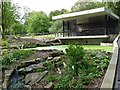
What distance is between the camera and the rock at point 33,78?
15.4 ft

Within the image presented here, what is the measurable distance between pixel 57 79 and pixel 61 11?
2052 cm

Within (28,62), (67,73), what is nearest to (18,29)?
(28,62)

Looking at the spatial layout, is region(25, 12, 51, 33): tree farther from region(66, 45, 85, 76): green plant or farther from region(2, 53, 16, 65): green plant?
region(66, 45, 85, 76): green plant

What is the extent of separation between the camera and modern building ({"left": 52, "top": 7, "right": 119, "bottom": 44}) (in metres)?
14.0

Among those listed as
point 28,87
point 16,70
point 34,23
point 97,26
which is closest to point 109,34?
point 97,26

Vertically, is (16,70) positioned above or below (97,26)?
below

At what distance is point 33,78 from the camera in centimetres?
491

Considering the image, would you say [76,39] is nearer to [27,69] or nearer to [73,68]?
[27,69]

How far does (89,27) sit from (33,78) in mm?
12166

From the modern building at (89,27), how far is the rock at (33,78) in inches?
353

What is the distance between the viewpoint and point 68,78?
4.27 metres

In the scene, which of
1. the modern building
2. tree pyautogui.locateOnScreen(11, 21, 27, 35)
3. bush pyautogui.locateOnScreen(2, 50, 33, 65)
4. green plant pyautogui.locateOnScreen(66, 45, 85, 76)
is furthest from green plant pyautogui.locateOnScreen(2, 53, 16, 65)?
tree pyautogui.locateOnScreen(11, 21, 27, 35)

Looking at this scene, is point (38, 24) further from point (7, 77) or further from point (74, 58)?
point (74, 58)

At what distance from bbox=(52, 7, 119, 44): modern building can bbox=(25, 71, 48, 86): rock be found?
897cm
